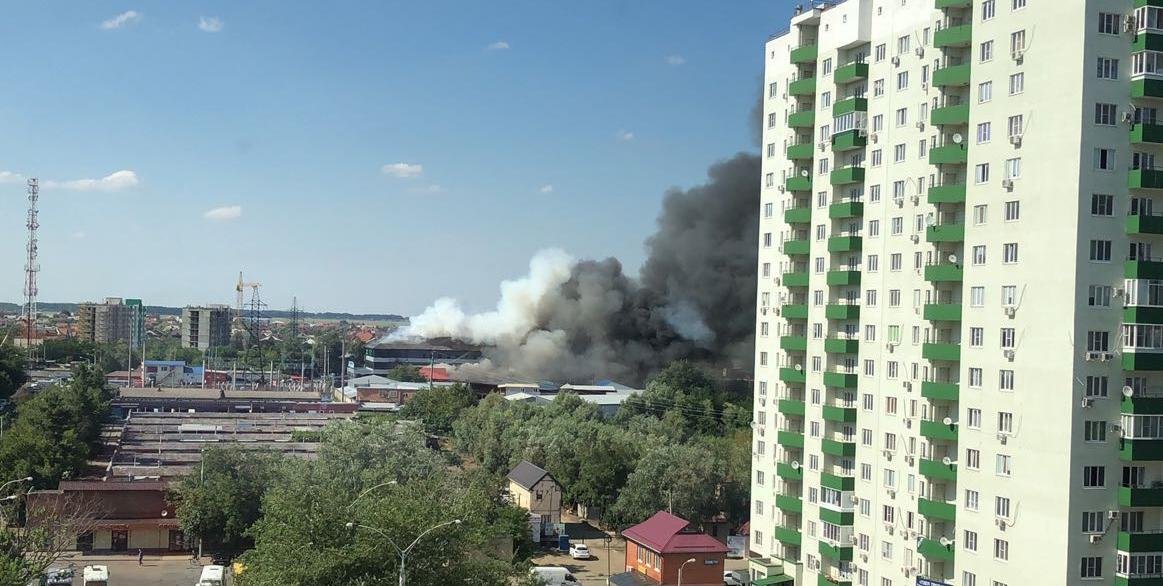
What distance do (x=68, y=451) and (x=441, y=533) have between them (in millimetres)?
36737

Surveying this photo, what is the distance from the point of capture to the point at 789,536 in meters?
39.9

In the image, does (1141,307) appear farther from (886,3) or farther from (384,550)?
(384,550)

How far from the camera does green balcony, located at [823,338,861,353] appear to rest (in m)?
37.0

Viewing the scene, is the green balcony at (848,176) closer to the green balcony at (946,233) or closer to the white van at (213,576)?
the green balcony at (946,233)

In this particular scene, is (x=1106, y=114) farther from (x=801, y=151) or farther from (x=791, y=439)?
(x=791, y=439)

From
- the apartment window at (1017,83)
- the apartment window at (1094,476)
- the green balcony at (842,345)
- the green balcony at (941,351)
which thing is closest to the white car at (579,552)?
the green balcony at (842,345)

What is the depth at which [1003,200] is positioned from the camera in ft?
98.5

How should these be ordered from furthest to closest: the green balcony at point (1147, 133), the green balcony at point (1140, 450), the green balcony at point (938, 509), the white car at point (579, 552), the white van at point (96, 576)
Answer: the white car at point (579, 552) → the white van at point (96, 576) → the green balcony at point (938, 509) → the green balcony at point (1147, 133) → the green balcony at point (1140, 450)

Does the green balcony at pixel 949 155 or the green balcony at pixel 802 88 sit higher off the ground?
the green balcony at pixel 802 88

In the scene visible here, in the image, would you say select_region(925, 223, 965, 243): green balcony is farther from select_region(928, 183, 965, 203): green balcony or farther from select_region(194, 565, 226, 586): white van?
select_region(194, 565, 226, 586): white van

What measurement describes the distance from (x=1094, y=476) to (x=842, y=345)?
33.8 feet

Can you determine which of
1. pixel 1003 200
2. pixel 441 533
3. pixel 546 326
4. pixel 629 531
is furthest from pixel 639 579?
pixel 546 326

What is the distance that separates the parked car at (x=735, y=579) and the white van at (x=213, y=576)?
1822 centimetres

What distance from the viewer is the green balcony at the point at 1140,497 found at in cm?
2811
